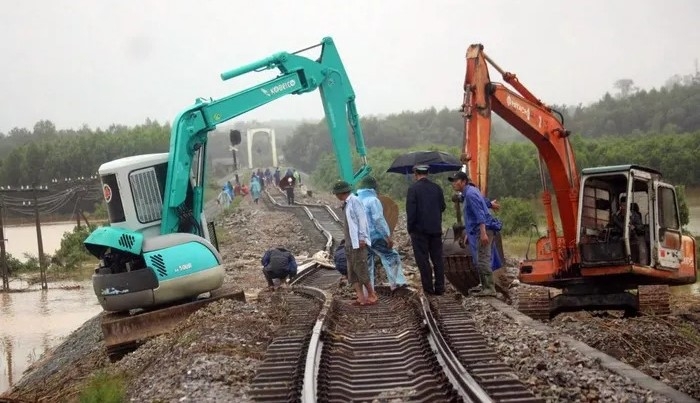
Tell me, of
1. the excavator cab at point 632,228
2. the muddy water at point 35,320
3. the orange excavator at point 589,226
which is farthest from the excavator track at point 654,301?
the muddy water at point 35,320

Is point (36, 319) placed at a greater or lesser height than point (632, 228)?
lesser

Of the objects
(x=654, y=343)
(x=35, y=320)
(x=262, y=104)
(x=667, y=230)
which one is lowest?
(x=35, y=320)

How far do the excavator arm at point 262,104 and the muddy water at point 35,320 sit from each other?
207 inches

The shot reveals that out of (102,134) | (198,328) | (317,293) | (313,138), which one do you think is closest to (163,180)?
(317,293)

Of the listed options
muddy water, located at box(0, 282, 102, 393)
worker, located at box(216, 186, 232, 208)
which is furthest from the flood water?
worker, located at box(216, 186, 232, 208)

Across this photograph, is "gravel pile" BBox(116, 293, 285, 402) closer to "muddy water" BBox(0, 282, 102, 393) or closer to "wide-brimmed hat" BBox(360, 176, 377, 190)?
"wide-brimmed hat" BBox(360, 176, 377, 190)

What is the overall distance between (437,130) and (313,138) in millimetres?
27655

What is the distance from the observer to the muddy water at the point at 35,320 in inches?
727

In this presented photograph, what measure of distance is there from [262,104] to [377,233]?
Result: 368 cm

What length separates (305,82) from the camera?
16.0 m

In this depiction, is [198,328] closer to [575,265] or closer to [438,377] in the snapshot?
[438,377]

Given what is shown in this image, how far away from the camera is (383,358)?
852cm

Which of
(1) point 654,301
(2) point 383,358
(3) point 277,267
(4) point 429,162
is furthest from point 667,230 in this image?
(2) point 383,358

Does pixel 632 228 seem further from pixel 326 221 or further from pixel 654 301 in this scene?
pixel 326 221
